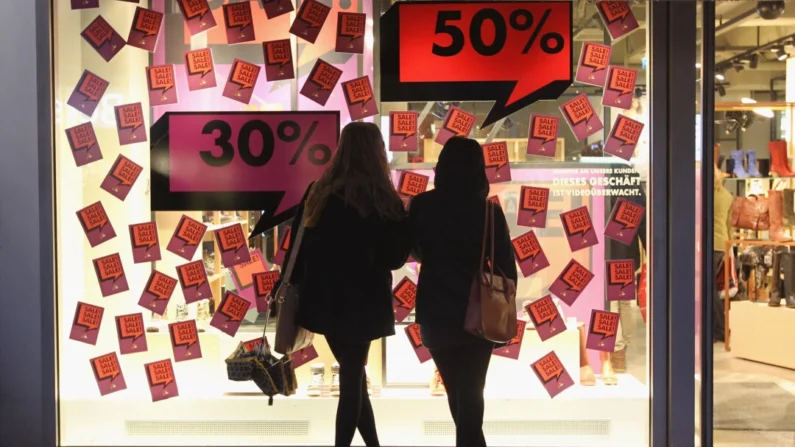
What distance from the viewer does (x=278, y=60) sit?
161 inches

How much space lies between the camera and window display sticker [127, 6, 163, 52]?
4.03 m

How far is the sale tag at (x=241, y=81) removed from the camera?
13.3 feet

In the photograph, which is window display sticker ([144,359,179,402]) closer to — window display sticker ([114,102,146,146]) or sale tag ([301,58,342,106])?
window display sticker ([114,102,146,146])

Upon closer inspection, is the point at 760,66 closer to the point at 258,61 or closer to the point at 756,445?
the point at 756,445

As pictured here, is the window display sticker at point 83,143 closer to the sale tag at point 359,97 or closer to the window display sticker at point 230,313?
the window display sticker at point 230,313

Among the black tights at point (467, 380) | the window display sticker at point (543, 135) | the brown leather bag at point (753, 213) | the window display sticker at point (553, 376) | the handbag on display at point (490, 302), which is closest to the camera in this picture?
the handbag on display at point (490, 302)

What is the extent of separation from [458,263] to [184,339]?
70.6 inches

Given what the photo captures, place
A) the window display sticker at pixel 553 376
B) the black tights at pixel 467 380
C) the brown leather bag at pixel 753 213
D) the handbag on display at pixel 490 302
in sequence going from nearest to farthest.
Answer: the handbag on display at pixel 490 302 < the black tights at pixel 467 380 < the window display sticker at pixel 553 376 < the brown leather bag at pixel 753 213

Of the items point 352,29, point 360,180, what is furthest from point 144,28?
point 360,180

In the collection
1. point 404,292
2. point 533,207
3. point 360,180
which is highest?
point 360,180

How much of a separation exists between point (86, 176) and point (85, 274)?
1.67 feet

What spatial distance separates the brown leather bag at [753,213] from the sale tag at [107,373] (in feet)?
18.2

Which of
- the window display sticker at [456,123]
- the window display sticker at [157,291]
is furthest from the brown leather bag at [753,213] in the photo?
the window display sticker at [157,291]

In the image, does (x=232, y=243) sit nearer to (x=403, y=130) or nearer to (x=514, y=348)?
(x=403, y=130)
